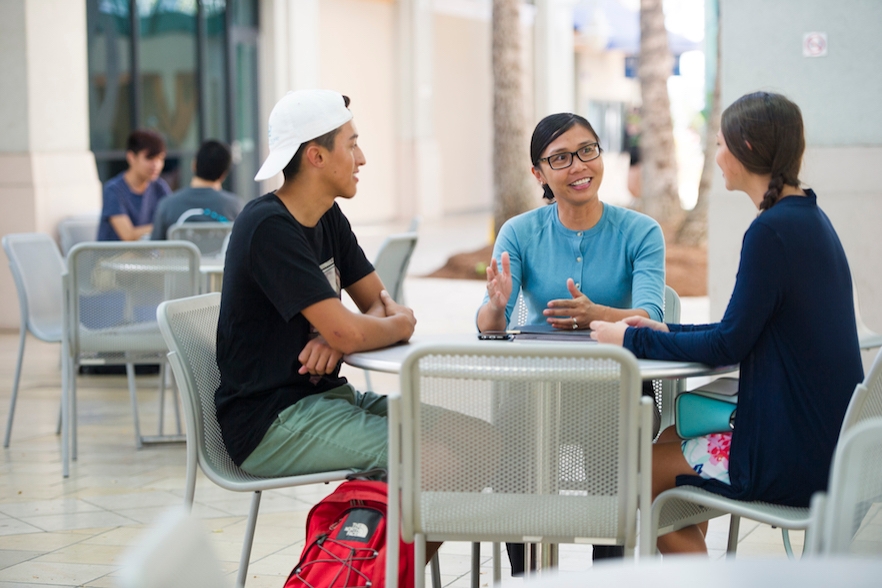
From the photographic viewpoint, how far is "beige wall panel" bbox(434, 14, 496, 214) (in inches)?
786

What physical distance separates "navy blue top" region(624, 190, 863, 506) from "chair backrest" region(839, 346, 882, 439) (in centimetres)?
10

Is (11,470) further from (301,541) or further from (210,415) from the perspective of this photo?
(210,415)

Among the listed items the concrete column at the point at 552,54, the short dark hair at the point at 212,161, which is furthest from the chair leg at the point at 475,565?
the concrete column at the point at 552,54

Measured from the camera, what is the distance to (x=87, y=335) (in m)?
4.43

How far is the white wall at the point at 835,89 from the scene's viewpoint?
546 centimetres

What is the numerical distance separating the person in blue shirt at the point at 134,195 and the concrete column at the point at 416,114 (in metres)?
11.8

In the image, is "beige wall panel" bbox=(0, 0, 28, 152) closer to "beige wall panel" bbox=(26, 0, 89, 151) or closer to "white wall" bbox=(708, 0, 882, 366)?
"beige wall panel" bbox=(26, 0, 89, 151)

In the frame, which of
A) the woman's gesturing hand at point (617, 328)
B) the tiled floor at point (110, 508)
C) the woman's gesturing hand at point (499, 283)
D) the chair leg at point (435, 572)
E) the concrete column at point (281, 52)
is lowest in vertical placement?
the tiled floor at point (110, 508)

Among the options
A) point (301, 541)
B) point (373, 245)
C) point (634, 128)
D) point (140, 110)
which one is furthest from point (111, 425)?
point (634, 128)

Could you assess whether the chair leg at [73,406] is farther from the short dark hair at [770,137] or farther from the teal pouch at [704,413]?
the short dark hair at [770,137]

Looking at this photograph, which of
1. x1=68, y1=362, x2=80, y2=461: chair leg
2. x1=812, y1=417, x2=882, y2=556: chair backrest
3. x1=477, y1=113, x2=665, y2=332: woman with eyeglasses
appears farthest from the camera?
x1=68, y1=362, x2=80, y2=461: chair leg

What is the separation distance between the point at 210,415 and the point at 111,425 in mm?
2772

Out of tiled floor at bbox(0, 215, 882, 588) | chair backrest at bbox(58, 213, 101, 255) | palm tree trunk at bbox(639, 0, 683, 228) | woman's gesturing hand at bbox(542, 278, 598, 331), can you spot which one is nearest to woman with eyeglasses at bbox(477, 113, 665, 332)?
woman's gesturing hand at bbox(542, 278, 598, 331)

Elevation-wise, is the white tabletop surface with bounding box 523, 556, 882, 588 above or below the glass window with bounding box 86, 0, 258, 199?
below
